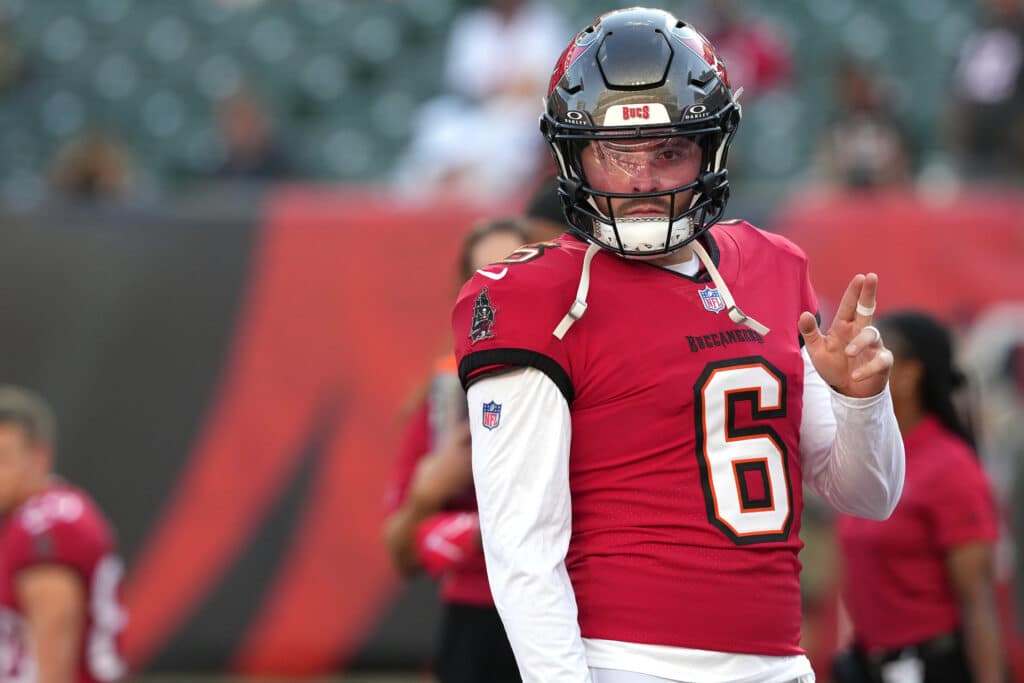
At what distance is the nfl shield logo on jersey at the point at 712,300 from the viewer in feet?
8.40

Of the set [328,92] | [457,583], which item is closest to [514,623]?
[457,583]

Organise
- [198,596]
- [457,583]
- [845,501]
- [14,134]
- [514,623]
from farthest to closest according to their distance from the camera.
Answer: [14,134] < [198,596] < [457,583] < [845,501] < [514,623]

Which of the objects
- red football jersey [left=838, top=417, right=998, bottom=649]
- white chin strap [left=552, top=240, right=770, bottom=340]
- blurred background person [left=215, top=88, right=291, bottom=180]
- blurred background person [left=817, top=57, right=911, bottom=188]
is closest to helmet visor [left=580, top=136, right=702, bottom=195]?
white chin strap [left=552, top=240, right=770, bottom=340]

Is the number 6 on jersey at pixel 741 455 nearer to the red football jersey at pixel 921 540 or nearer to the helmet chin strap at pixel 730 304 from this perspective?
the helmet chin strap at pixel 730 304

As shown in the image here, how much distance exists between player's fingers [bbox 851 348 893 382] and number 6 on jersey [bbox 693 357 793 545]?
0.14 metres

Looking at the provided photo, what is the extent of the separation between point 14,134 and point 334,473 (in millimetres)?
4904

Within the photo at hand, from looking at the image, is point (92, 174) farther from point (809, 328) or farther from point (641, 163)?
point (809, 328)

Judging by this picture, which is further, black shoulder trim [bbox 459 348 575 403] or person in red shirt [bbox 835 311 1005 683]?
person in red shirt [bbox 835 311 1005 683]

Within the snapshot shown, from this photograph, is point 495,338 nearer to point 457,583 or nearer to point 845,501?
point 845,501

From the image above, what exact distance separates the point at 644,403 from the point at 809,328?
11.7 inches

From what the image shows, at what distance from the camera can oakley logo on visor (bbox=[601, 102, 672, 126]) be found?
8.23 ft

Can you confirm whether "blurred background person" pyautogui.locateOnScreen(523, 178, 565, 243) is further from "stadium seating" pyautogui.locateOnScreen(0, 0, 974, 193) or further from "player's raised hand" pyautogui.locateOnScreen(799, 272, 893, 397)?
"stadium seating" pyautogui.locateOnScreen(0, 0, 974, 193)

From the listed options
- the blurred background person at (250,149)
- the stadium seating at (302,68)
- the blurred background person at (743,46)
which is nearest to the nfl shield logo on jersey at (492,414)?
the blurred background person at (743,46)

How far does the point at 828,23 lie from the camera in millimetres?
10797
